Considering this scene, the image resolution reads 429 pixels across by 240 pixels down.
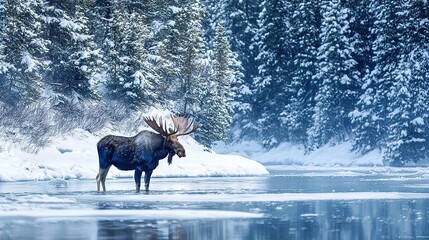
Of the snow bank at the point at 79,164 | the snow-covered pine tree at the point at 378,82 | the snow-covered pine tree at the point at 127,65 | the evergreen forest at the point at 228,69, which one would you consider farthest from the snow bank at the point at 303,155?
the snow bank at the point at 79,164

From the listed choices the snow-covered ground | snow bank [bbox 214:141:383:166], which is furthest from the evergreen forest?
the snow-covered ground

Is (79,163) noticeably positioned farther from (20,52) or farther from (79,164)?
→ (20,52)

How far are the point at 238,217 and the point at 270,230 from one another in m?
2.54

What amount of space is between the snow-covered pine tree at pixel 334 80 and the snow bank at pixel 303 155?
1.16 metres

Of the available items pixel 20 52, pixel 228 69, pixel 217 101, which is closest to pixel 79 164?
pixel 20 52

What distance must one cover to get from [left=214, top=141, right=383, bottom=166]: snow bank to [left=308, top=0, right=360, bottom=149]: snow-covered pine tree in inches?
45.5

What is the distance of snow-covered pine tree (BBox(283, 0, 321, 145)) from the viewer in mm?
69625

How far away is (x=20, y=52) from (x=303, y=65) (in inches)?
1175

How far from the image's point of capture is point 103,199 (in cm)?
2381

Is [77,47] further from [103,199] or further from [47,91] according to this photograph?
[103,199]

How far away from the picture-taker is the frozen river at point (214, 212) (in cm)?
1645

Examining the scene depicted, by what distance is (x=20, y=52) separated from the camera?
43250mm

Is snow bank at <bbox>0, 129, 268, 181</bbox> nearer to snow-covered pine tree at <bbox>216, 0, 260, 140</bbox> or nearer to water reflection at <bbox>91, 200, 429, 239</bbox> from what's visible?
water reflection at <bbox>91, 200, 429, 239</bbox>

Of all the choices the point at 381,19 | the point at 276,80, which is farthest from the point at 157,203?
the point at 276,80
